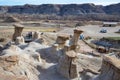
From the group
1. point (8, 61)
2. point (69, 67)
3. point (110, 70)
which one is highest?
point (110, 70)

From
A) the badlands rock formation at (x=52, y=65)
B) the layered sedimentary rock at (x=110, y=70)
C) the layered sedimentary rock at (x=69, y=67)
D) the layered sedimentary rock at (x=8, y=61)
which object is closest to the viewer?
the layered sedimentary rock at (x=110, y=70)

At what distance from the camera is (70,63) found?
21.9 metres

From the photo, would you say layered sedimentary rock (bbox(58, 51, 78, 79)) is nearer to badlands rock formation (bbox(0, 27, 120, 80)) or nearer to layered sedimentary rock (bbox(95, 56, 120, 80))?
badlands rock formation (bbox(0, 27, 120, 80))

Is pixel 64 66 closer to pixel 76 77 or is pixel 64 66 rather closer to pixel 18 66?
pixel 76 77

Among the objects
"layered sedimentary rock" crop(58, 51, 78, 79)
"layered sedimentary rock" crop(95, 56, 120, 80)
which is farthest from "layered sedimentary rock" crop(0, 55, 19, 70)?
"layered sedimentary rock" crop(95, 56, 120, 80)

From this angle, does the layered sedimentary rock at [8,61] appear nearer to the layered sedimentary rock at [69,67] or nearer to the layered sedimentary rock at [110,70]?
the layered sedimentary rock at [69,67]

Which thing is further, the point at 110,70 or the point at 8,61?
the point at 8,61

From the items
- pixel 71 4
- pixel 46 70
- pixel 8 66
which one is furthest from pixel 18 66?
pixel 71 4

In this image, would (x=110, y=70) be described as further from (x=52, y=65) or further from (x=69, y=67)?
(x=52, y=65)

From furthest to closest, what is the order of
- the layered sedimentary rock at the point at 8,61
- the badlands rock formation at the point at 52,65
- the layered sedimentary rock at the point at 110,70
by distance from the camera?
the layered sedimentary rock at the point at 8,61 → the badlands rock formation at the point at 52,65 → the layered sedimentary rock at the point at 110,70

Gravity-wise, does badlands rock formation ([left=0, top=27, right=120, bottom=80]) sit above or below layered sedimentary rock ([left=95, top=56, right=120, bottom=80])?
below

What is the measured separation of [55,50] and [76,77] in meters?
5.73

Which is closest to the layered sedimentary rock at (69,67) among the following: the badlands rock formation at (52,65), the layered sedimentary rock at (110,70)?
the badlands rock formation at (52,65)

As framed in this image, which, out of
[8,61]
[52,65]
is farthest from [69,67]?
[8,61]
